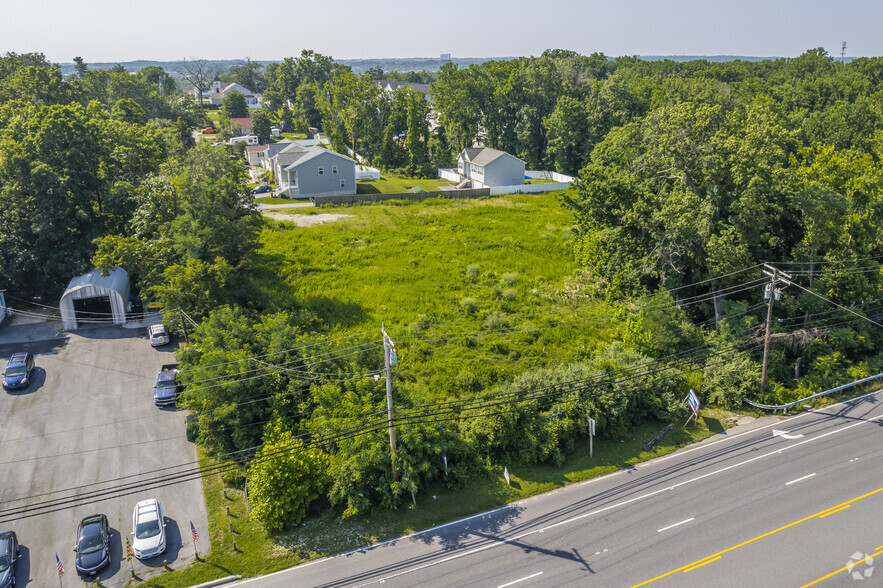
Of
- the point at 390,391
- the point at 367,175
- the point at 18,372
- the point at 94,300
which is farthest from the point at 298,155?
the point at 390,391

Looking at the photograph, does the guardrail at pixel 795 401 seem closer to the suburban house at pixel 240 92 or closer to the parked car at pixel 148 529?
the parked car at pixel 148 529

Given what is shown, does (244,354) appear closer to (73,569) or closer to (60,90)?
(73,569)

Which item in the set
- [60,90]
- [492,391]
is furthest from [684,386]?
[60,90]

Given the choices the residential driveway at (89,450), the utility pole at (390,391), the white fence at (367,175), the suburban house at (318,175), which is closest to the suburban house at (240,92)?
the white fence at (367,175)

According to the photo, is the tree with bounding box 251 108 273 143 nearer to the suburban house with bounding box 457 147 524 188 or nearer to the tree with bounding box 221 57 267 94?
the suburban house with bounding box 457 147 524 188

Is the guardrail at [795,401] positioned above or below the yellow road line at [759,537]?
above

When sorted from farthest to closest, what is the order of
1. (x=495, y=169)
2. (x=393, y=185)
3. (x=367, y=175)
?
(x=367, y=175) < (x=393, y=185) < (x=495, y=169)

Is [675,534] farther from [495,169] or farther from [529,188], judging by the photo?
[495,169]
